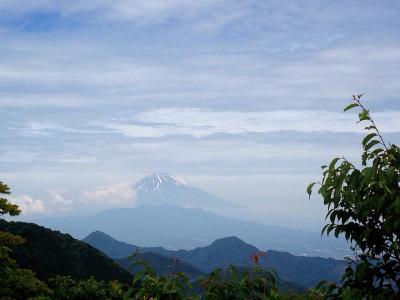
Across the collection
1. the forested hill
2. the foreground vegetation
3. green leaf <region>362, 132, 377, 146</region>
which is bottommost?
the forested hill

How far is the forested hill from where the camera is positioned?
141 feet

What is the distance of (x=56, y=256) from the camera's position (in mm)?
50750

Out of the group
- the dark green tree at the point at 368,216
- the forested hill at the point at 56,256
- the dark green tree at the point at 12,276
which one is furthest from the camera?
the forested hill at the point at 56,256

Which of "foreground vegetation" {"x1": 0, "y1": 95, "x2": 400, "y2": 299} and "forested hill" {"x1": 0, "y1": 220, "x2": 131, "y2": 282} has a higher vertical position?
"foreground vegetation" {"x1": 0, "y1": 95, "x2": 400, "y2": 299}

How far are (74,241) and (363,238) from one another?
2227 inches

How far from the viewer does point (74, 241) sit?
59750mm

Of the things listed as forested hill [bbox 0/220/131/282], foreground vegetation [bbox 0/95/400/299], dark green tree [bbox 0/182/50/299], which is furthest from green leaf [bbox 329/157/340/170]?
forested hill [bbox 0/220/131/282]

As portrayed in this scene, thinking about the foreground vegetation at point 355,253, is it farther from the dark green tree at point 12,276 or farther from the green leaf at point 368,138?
the dark green tree at point 12,276

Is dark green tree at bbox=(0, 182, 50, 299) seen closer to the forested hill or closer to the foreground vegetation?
the foreground vegetation

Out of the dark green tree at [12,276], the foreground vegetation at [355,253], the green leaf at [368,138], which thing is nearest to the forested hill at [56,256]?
the dark green tree at [12,276]

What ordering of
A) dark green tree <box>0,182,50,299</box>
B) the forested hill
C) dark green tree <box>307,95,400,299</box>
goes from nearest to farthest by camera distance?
1. dark green tree <box>307,95,400,299</box>
2. dark green tree <box>0,182,50,299</box>
3. the forested hill

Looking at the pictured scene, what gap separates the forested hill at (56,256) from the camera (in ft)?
141

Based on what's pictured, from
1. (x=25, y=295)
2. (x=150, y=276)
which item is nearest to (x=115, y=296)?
(x=25, y=295)

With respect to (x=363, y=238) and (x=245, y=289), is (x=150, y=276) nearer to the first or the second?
(x=245, y=289)
